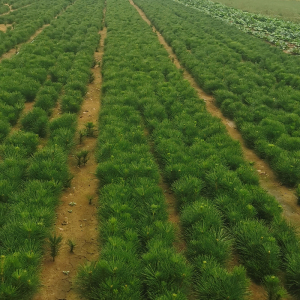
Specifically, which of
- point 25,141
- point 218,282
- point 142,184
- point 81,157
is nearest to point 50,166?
point 81,157

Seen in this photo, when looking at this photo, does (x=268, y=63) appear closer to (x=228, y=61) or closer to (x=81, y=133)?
(x=228, y=61)

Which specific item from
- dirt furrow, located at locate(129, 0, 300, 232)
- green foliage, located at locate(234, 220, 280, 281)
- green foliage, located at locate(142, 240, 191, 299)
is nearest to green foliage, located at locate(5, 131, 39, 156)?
green foliage, located at locate(142, 240, 191, 299)

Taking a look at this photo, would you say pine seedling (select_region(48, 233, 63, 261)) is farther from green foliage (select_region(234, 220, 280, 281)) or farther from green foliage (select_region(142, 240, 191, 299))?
green foliage (select_region(234, 220, 280, 281))

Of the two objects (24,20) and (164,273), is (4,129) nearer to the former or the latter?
(164,273)

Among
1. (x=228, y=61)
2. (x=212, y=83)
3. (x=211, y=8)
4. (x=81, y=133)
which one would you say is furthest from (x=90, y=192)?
(x=211, y=8)

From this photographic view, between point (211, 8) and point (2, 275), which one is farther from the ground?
point (211, 8)

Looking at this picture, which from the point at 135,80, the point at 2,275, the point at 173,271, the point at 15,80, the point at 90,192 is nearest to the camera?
the point at 2,275
